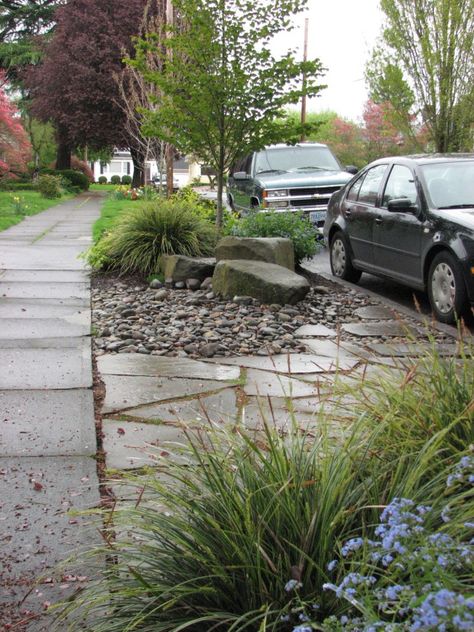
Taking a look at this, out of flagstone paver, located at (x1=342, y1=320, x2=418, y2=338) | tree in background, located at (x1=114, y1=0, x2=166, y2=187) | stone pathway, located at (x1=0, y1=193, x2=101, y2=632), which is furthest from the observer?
tree in background, located at (x1=114, y1=0, x2=166, y2=187)

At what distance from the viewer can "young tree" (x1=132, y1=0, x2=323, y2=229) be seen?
33.9 feet

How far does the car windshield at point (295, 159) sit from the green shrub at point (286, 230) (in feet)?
15.7

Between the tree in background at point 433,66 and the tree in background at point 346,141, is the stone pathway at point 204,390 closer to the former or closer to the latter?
the tree in background at point 433,66

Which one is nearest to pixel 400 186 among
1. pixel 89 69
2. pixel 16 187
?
pixel 89 69

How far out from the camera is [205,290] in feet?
30.5

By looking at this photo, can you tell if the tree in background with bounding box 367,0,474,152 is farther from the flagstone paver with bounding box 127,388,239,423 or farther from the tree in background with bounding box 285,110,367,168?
the tree in background with bounding box 285,110,367,168

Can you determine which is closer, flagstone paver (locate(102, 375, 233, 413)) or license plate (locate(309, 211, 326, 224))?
flagstone paver (locate(102, 375, 233, 413))

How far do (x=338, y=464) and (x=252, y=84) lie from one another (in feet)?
28.5

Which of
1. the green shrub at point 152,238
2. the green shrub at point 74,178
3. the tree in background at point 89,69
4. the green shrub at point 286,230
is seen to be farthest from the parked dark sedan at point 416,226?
the green shrub at point 74,178

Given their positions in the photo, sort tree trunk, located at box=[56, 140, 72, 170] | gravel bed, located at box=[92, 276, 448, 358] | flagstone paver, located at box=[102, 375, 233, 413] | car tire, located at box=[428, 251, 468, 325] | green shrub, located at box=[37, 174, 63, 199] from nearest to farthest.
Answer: flagstone paver, located at box=[102, 375, 233, 413] → gravel bed, located at box=[92, 276, 448, 358] → car tire, located at box=[428, 251, 468, 325] → green shrub, located at box=[37, 174, 63, 199] → tree trunk, located at box=[56, 140, 72, 170]

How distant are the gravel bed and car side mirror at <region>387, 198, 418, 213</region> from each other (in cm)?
113

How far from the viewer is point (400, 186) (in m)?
9.34

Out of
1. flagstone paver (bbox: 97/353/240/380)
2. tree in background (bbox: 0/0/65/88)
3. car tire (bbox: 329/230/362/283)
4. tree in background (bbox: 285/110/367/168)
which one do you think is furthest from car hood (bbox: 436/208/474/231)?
tree in background (bbox: 0/0/65/88)

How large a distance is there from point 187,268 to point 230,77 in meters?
2.62
